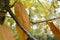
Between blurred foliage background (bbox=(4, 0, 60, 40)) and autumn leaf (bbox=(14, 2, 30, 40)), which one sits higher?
autumn leaf (bbox=(14, 2, 30, 40))

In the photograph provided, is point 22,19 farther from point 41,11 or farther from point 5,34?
point 41,11

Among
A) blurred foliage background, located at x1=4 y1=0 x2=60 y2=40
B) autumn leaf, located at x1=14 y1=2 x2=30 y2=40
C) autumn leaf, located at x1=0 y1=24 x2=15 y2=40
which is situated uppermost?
autumn leaf, located at x1=0 y1=24 x2=15 y2=40

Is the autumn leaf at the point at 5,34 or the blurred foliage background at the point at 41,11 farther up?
the autumn leaf at the point at 5,34

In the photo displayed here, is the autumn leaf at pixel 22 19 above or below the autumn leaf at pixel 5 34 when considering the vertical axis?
below

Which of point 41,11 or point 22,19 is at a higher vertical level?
point 22,19

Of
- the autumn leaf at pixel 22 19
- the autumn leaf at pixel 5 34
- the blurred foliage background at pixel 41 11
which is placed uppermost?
the autumn leaf at pixel 5 34

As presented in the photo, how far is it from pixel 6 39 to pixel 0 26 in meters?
0.03

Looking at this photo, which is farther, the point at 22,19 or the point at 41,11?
the point at 41,11

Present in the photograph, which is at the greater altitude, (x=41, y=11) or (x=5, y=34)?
(x=5, y=34)

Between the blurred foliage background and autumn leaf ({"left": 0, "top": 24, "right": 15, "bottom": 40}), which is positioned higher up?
autumn leaf ({"left": 0, "top": 24, "right": 15, "bottom": 40})

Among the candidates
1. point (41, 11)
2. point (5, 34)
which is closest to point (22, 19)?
point (5, 34)

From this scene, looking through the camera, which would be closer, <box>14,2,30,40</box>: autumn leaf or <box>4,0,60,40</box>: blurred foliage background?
<box>14,2,30,40</box>: autumn leaf

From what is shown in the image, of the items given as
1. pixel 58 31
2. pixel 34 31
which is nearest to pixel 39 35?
pixel 34 31

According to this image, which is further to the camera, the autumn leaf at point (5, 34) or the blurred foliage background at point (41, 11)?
the blurred foliage background at point (41, 11)
